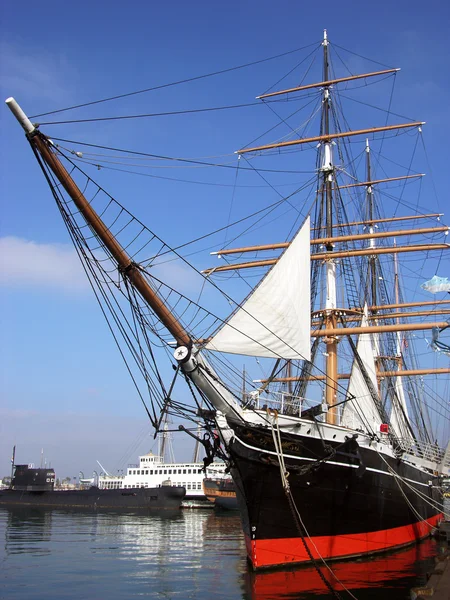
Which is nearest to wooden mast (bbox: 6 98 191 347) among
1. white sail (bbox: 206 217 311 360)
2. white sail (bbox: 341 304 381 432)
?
white sail (bbox: 206 217 311 360)

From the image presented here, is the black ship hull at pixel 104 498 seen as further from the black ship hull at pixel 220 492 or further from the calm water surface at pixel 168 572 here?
the calm water surface at pixel 168 572

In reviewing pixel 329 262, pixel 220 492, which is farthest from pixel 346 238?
pixel 220 492

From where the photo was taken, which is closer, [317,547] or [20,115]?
[20,115]

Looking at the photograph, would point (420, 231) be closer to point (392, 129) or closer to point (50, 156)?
point (392, 129)

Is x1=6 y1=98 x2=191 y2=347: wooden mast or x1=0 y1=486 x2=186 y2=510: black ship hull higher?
x1=6 y1=98 x2=191 y2=347: wooden mast

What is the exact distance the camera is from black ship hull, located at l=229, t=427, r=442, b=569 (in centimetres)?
1830

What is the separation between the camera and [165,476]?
7162 cm

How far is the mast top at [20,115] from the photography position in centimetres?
1405

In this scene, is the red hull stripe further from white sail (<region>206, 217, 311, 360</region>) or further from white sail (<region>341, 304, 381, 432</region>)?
white sail (<region>206, 217, 311, 360</region>)

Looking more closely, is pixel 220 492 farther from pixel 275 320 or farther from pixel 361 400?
pixel 275 320

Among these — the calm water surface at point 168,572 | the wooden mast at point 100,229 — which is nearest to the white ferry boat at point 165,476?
the calm water surface at point 168,572

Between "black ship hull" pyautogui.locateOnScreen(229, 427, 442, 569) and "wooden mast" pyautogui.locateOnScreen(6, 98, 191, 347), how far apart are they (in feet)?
12.9

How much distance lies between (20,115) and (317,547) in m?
14.9

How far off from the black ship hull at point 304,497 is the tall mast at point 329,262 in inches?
199
